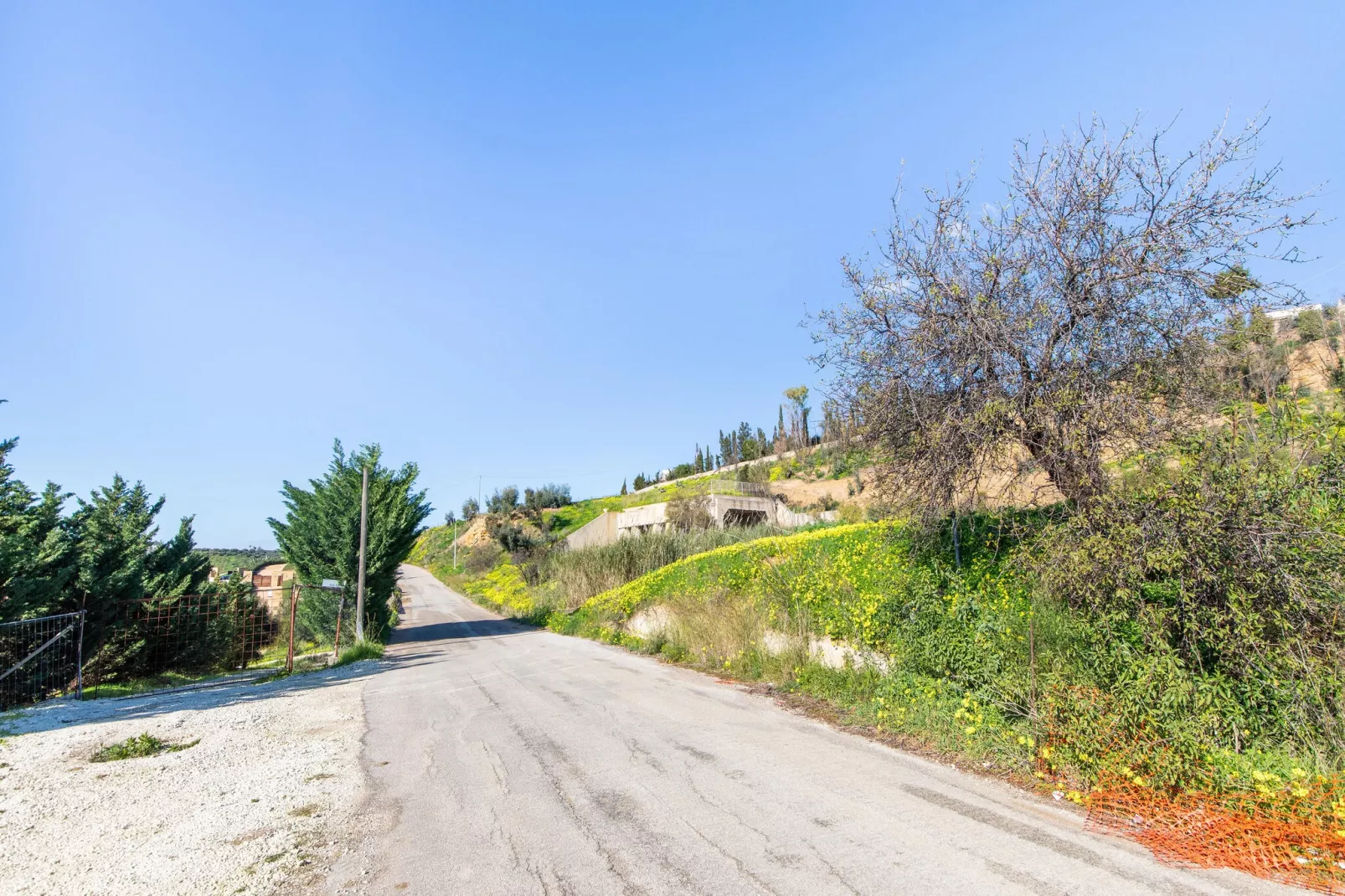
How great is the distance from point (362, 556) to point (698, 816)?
19546 millimetres

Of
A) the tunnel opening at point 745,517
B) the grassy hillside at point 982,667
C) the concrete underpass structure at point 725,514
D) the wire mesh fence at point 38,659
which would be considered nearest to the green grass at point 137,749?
the wire mesh fence at point 38,659

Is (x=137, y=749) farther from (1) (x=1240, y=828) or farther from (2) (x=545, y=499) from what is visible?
(2) (x=545, y=499)

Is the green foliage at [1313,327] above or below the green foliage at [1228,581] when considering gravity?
above

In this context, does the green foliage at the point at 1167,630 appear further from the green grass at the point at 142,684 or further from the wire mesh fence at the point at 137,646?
the green grass at the point at 142,684

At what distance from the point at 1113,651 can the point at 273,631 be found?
27767 mm

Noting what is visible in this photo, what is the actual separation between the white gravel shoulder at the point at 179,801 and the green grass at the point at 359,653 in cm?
710

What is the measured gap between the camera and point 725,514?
40281mm

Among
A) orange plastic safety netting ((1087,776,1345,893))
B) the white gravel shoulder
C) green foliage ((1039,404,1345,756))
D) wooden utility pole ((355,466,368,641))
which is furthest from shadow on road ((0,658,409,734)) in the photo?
green foliage ((1039,404,1345,756))

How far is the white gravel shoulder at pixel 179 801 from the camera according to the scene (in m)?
Result: 4.01

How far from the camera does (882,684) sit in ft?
25.9

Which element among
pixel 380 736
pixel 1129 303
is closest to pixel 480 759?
pixel 380 736

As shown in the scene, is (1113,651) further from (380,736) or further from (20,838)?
(20,838)

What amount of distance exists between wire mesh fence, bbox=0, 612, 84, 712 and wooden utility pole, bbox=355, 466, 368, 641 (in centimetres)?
658

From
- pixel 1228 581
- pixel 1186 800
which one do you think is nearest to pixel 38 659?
pixel 1186 800
